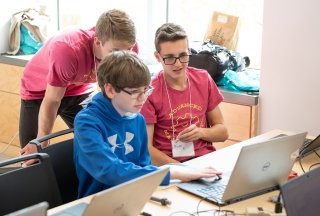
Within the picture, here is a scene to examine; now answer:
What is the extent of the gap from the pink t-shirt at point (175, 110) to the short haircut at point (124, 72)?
1.64ft

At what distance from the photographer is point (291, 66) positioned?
2.88 metres

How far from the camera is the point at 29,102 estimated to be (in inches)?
107

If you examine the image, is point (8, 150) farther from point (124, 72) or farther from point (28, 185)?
point (124, 72)

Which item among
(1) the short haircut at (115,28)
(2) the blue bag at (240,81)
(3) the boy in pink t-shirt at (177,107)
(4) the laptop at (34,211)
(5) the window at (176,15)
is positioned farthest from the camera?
(5) the window at (176,15)

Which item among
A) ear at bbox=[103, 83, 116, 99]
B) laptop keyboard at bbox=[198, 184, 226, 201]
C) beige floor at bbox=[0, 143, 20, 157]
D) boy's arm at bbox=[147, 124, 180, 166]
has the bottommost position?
beige floor at bbox=[0, 143, 20, 157]

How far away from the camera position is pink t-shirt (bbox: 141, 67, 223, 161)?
7.51ft

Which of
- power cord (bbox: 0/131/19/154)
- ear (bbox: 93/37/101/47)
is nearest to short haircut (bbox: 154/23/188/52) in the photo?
ear (bbox: 93/37/101/47)

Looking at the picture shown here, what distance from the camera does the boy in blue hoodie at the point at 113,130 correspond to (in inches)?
67.0

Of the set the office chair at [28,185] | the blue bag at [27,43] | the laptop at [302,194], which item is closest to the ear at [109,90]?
the office chair at [28,185]

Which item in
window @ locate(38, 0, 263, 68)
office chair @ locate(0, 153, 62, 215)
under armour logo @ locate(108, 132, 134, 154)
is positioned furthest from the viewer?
window @ locate(38, 0, 263, 68)

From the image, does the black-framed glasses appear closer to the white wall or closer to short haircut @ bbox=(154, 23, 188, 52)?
short haircut @ bbox=(154, 23, 188, 52)

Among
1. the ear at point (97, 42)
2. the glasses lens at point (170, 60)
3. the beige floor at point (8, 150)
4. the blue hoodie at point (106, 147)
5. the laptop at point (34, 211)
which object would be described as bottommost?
the beige floor at point (8, 150)

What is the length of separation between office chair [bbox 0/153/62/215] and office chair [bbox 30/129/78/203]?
0.16 metres

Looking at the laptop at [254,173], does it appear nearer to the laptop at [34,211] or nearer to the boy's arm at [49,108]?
the laptop at [34,211]
